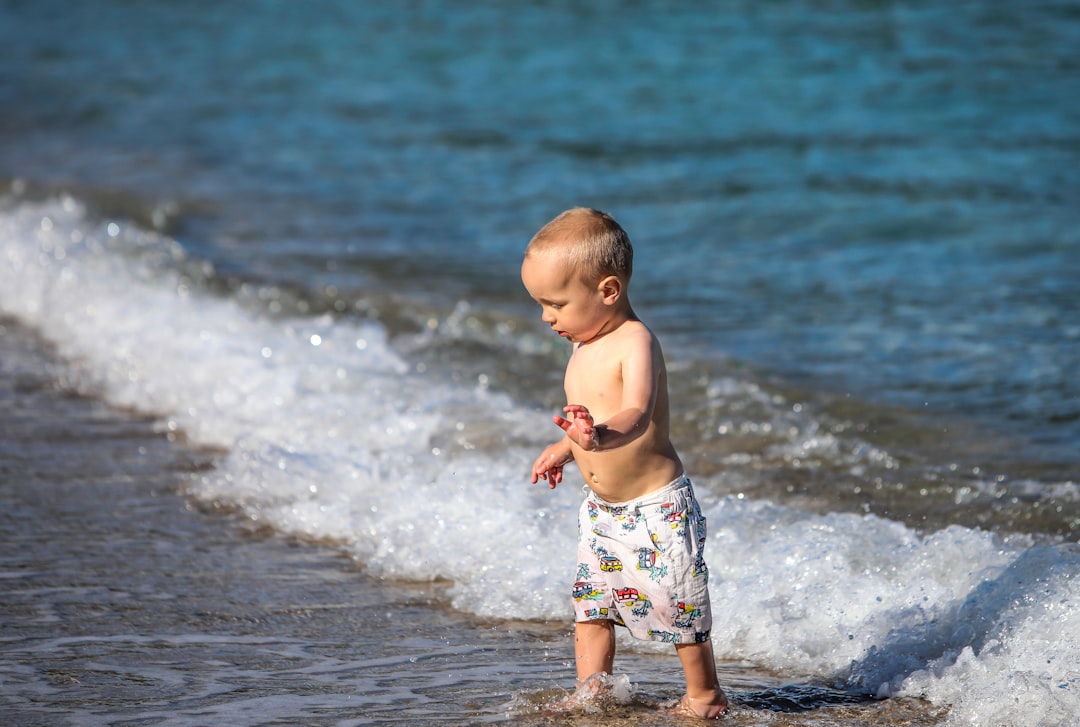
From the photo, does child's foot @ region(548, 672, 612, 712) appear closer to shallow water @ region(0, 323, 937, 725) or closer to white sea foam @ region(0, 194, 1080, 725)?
shallow water @ region(0, 323, 937, 725)

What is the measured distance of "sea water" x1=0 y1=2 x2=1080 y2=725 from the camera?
3.98 meters

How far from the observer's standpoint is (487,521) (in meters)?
4.47

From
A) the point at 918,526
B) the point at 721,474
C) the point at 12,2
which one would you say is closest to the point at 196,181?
the point at 721,474

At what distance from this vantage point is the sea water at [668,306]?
13.1 ft

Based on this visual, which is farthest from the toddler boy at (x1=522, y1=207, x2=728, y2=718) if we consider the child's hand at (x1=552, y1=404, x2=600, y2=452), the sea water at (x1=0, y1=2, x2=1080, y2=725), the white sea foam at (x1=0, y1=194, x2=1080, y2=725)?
the white sea foam at (x1=0, y1=194, x2=1080, y2=725)

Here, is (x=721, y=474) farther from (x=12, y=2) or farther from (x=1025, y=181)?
(x=12, y=2)

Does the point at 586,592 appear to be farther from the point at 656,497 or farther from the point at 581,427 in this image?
the point at 581,427

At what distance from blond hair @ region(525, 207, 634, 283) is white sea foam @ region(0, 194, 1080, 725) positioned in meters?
1.29

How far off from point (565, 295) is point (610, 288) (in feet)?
0.37

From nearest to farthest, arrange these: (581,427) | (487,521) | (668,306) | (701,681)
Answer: (581,427), (701,681), (487,521), (668,306)

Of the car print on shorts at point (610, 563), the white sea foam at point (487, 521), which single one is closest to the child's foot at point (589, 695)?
the car print on shorts at point (610, 563)

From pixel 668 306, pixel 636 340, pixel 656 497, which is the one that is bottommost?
pixel 656 497

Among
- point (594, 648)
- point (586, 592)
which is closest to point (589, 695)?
point (594, 648)

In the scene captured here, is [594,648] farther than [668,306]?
No
